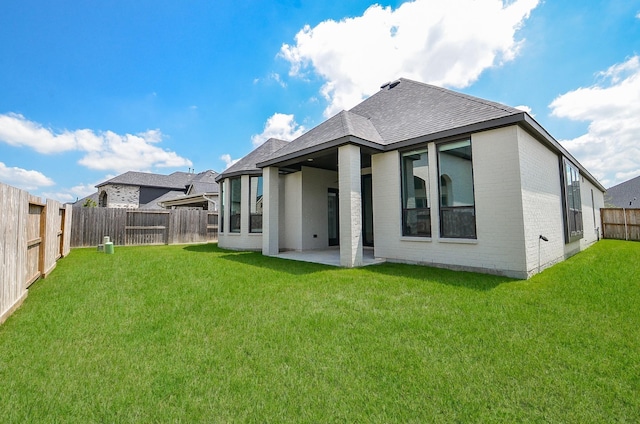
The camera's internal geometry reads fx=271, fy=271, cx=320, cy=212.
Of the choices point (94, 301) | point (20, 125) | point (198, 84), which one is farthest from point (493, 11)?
point (20, 125)

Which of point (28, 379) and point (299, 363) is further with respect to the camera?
point (299, 363)

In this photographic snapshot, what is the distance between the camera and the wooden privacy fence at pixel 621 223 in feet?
47.3

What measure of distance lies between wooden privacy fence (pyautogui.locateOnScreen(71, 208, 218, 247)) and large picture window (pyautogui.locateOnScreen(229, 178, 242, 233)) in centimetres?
467

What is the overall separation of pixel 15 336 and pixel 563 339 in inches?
246

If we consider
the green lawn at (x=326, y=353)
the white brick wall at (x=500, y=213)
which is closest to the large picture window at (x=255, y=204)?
the white brick wall at (x=500, y=213)

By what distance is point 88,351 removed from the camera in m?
2.82

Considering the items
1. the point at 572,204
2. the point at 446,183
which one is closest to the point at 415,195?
the point at 446,183

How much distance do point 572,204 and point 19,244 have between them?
14.4 metres

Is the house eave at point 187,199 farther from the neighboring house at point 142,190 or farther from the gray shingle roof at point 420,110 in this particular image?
the gray shingle roof at point 420,110

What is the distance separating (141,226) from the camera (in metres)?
14.0

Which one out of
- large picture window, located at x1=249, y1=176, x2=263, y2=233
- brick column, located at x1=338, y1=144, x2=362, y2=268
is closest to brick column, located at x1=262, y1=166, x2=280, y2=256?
large picture window, located at x1=249, y1=176, x2=263, y2=233

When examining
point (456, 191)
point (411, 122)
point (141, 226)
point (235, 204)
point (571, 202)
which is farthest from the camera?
point (141, 226)

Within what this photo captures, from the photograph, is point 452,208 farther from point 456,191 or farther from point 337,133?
point 337,133

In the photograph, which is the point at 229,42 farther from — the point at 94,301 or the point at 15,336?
the point at 15,336
